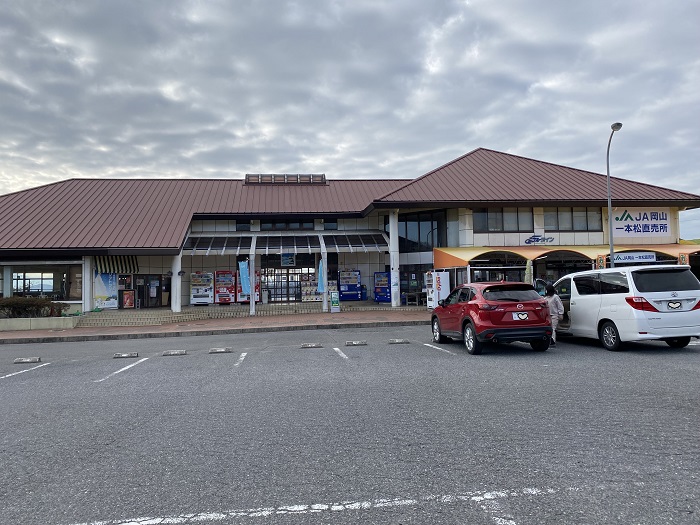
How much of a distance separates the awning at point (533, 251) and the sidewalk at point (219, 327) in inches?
118

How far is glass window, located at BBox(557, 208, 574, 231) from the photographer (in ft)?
86.4

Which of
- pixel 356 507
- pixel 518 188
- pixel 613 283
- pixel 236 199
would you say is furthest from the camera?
pixel 236 199

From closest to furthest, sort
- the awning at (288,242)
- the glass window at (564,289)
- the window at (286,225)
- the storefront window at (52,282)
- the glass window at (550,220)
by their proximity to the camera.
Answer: the glass window at (564,289) → the storefront window at (52,282) → the awning at (288,242) → the glass window at (550,220) → the window at (286,225)

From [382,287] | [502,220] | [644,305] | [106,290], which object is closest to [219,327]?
[106,290]

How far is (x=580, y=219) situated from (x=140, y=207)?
24.4m

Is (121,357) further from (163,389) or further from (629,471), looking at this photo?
(629,471)

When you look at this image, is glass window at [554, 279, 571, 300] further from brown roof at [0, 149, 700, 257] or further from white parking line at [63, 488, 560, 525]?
brown roof at [0, 149, 700, 257]

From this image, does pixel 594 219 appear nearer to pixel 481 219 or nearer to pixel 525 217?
pixel 525 217

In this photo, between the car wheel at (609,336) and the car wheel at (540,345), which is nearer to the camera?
the car wheel at (609,336)

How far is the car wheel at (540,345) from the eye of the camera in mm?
10609

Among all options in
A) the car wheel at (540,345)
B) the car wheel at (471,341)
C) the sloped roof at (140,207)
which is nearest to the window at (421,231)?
the sloped roof at (140,207)

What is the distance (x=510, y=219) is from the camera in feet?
85.2

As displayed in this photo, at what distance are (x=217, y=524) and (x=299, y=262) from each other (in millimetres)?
25857

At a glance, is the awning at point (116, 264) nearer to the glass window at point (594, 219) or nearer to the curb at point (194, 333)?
the curb at point (194, 333)
